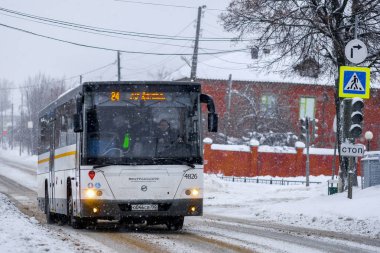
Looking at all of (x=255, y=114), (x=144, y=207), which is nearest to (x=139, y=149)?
(x=144, y=207)

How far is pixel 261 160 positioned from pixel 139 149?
4397 centimetres

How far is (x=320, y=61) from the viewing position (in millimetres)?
27328

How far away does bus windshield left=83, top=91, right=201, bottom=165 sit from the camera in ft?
51.4

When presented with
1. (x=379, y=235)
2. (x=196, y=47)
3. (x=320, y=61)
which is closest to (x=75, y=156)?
(x=379, y=235)

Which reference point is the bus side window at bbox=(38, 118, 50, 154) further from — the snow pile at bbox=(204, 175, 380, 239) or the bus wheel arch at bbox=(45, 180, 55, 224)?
the snow pile at bbox=(204, 175, 380, 239)

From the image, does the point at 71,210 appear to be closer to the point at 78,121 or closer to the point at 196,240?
the point at 78,121

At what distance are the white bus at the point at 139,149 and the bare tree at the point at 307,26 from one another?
9.53 m

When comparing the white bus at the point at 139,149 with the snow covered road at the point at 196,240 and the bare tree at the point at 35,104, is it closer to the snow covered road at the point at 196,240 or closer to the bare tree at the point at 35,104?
the snow covered road at the point at 196,240

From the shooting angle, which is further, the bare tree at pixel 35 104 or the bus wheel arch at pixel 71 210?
the bare tree at pixel 35 104

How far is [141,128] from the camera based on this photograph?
15781 mm

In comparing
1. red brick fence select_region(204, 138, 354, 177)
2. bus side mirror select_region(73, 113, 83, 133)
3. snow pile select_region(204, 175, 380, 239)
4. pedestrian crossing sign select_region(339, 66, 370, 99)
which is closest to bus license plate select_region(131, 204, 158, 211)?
bus side mirror select_region(73, 113, 83, 133)

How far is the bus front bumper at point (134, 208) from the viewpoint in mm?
15555

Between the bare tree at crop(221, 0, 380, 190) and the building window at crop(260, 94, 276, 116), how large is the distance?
148ft

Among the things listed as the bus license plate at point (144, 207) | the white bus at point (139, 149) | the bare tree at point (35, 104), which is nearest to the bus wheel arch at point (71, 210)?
the white bus at point (139, 149)
